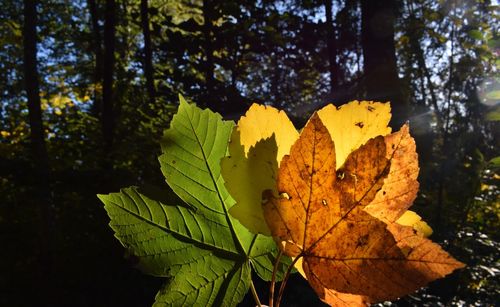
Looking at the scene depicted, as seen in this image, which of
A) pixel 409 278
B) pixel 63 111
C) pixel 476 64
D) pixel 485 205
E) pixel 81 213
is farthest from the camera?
pixel 63 111

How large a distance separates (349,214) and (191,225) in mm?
102

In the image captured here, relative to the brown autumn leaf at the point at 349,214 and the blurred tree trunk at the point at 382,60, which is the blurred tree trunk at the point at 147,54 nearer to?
the blurred tree trunk at the point at 382,60

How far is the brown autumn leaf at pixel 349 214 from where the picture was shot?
0.20 m

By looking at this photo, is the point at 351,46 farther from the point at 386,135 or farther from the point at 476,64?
the point at 386,135

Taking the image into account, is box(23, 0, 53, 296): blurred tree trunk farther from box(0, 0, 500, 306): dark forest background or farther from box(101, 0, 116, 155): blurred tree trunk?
box(101, 0, 116, 155): blurred tree trunk

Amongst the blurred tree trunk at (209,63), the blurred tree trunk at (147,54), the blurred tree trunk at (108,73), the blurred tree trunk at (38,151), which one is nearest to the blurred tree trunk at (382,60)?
the blurred tree trunk at (209,63)

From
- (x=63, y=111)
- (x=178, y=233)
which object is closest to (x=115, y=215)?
(x=178, y=233)

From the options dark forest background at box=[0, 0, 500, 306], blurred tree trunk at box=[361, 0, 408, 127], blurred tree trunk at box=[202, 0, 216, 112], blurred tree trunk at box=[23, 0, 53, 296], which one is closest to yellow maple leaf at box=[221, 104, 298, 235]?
dark forest background at box=[0, 0, 500, 306]

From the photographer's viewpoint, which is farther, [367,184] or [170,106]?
[170,106]

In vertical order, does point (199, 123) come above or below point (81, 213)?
above

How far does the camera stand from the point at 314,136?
0.69 ft

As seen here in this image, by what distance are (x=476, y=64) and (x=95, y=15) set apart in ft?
22.8

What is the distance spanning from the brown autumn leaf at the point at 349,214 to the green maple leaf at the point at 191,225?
0.05 metres

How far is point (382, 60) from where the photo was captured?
3.75 metres
